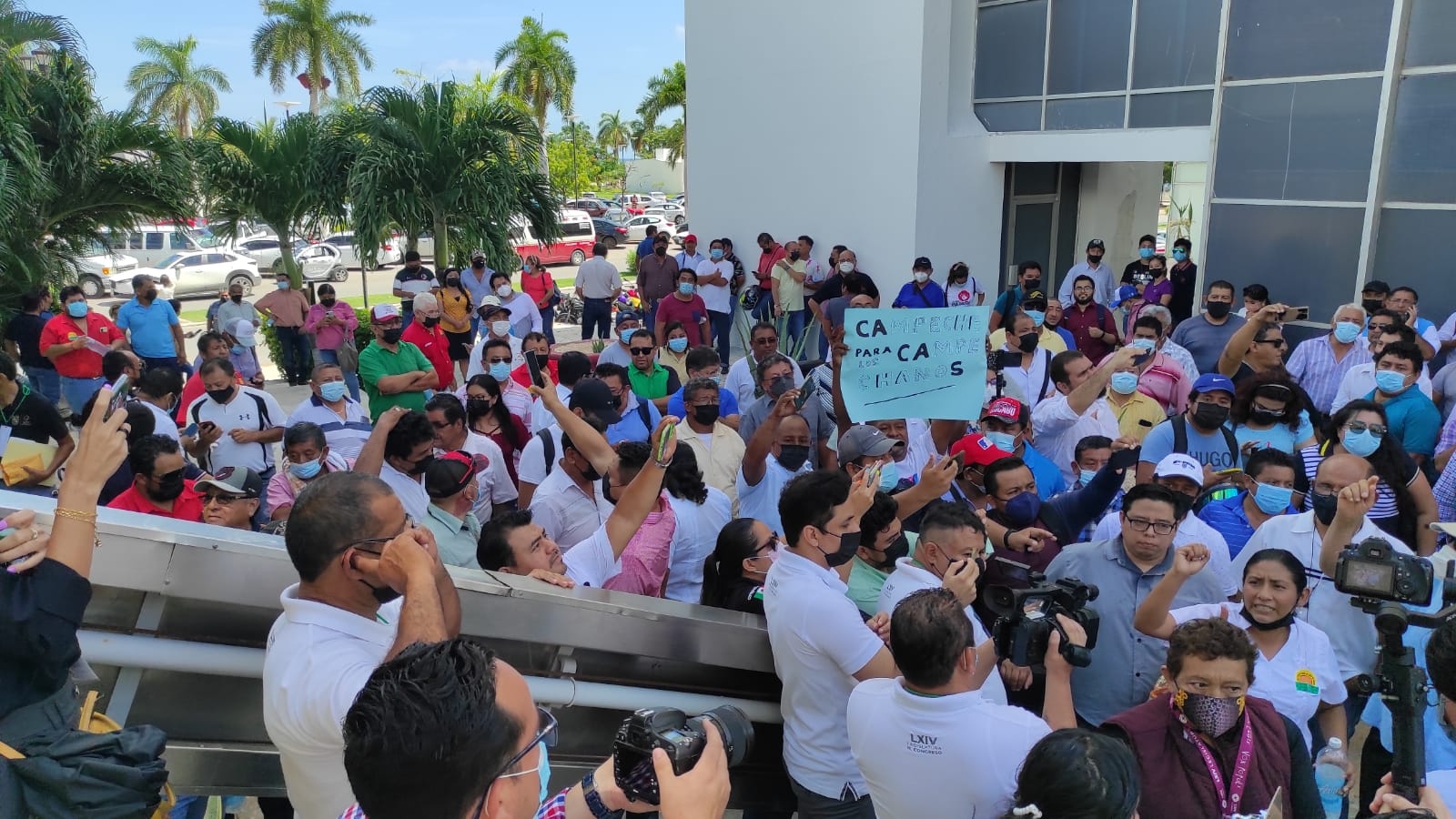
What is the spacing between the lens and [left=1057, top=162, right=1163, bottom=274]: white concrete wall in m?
16.4

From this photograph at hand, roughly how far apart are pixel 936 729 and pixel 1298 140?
33.7ft

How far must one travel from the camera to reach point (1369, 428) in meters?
5.27

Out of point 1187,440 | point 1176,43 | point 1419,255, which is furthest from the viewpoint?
point 1176,43

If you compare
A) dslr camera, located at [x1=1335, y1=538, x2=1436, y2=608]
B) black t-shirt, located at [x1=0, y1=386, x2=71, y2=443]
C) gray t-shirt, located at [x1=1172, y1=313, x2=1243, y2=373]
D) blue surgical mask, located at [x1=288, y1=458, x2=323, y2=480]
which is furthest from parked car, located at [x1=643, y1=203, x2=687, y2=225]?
dslr camera, located at [x1=1335, y1=538, x2=1436, y2=608]

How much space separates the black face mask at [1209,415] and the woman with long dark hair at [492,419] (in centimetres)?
398

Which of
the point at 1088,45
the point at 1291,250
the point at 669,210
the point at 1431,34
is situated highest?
the point at 1088,45

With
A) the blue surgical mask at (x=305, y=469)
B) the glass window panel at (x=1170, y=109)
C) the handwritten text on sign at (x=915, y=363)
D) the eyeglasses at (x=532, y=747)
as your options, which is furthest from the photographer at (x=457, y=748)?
the glass window panel at (x=1170, y=109)

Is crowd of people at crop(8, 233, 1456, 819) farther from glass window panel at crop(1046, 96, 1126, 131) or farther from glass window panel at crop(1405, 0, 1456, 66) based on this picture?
glass window panel at crop(1046, 96, 1126, 131)

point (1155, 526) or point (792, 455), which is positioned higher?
point (1155, 526)

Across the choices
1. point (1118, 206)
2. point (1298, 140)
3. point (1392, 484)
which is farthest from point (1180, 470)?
point (1118, 206)

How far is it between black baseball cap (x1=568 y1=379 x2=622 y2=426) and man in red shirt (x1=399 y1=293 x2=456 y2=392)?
3.28 metres

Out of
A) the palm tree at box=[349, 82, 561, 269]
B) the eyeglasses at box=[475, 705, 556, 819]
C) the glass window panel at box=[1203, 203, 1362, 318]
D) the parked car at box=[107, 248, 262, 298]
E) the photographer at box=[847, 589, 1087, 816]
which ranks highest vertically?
the palm tree at box=[349, 82, 561, 269]

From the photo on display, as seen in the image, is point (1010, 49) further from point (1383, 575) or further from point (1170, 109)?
point (1383, 575)

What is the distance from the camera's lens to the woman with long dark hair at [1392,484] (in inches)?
203
